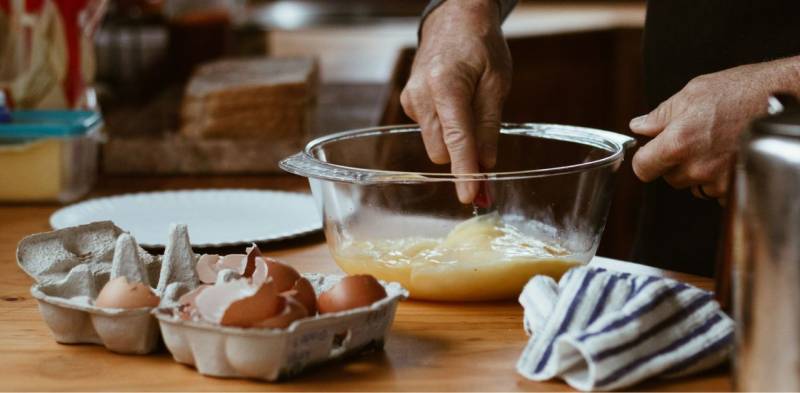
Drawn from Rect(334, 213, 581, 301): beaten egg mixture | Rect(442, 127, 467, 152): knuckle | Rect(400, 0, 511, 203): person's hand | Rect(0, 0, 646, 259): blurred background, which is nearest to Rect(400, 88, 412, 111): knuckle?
Rect(400, 0, 511, 203): person's hand

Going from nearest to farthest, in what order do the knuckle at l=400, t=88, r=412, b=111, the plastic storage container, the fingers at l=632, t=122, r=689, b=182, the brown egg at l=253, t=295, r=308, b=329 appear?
1. the brown egg at l=253, t=295, r=308, b=329
2. the fingers at l=632, t=122, r=689, b=182
3. the knuckle at l=400, t=88, r=412, b=111
4. the plastic storage container

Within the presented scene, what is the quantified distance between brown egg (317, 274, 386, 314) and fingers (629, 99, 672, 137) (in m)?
0.40

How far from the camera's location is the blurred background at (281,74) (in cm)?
221

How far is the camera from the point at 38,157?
1.86m

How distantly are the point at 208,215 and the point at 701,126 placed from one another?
0.78m

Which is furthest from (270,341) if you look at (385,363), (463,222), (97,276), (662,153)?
(662,153)

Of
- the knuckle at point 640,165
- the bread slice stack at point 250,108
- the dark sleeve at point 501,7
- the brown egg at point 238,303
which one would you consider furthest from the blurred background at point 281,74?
the brown egg at point 238,303

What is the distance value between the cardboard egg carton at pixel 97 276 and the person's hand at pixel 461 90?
0.37 metres

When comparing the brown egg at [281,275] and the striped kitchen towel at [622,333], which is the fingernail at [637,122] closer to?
the striped kitchen towel at [622,333]

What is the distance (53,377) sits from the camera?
3.08ft

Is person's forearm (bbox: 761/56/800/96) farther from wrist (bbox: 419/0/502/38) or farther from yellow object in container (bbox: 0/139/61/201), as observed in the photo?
yellow object in container (bbox: 0/139/61/201)

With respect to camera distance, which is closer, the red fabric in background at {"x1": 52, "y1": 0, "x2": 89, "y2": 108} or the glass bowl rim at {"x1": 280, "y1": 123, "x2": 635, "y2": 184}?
the glass bowl rim at {"x1": 280, "y1": 123, "x2": 635, "y2": 184}

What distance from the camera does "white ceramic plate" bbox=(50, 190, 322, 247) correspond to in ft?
4.97

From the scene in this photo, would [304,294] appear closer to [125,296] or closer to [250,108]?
[125,296]
